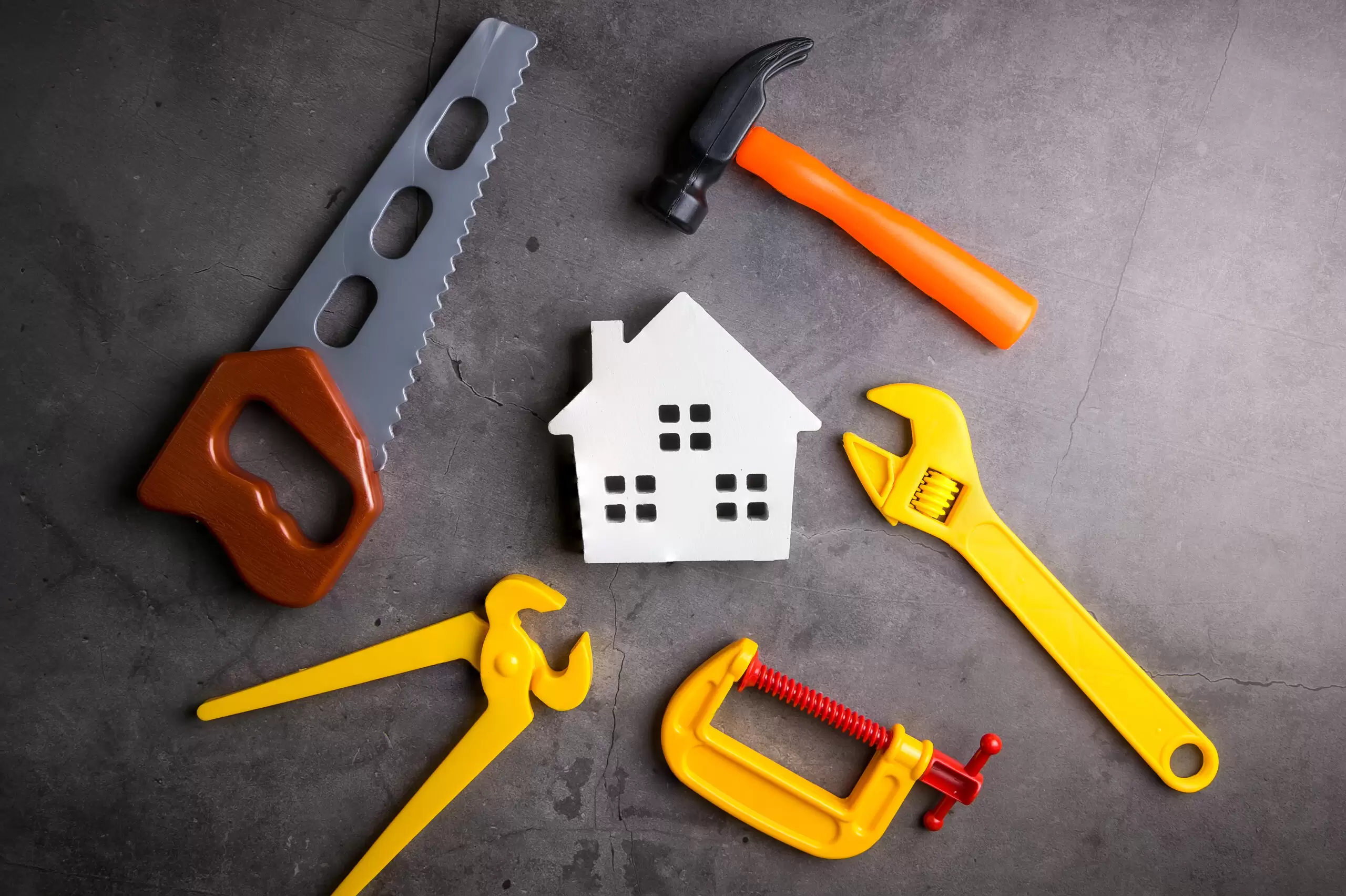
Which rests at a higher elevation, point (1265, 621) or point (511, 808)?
point (1265, 621)

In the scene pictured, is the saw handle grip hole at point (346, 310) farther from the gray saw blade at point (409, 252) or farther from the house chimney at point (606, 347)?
the house chimney at point (606, 347)

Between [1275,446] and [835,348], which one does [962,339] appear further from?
[1275,446]

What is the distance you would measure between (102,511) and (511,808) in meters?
0.76

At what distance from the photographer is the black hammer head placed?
114 centimetres

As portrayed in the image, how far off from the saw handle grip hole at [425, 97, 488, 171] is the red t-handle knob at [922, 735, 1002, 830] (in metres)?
1.15

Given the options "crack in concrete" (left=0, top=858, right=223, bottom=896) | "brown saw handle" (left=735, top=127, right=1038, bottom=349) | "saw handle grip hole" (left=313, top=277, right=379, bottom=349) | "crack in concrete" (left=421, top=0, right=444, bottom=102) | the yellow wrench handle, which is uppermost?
"brown saw handle" (left=735, top=127, right=1038, bottom=349)

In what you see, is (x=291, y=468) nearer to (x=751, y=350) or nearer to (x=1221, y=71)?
(x=751, y=350)

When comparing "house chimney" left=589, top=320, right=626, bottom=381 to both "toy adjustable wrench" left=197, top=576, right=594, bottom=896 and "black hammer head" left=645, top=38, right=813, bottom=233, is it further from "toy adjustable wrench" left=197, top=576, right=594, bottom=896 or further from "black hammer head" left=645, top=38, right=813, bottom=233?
"toy adjustable wrench" left=197, top=576, right=594, bottom=896

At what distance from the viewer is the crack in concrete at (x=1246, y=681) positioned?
4.30 feet

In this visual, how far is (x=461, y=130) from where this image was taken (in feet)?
4.01

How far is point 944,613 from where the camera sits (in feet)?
4.22

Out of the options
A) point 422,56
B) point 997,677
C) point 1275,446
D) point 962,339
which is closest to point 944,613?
point 997,677

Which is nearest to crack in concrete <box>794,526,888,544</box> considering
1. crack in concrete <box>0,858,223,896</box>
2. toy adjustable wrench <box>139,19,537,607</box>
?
toy adjustable wrench <box>139,19,537,607</box>

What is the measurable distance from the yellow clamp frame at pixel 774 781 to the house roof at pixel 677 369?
36 cm
